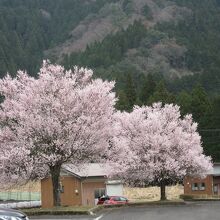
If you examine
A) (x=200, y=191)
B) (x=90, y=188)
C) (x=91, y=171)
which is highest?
(x=91, y=171)

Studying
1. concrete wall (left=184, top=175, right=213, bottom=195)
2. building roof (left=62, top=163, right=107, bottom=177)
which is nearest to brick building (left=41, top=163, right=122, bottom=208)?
building roof (left=62, top=163, right=107, bottom=177)

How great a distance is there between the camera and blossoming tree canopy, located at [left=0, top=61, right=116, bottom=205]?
32.8 metres

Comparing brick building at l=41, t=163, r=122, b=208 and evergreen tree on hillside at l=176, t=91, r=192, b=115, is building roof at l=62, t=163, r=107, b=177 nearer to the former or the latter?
brick building at l=41, t=163, r=122, b=208

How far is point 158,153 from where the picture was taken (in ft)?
148

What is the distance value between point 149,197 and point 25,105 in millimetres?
26577

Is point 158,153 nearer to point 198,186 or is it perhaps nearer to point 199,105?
point 198,186

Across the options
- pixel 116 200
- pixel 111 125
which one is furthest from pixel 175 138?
pixel 111 125

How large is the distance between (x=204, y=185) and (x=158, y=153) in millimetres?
21571

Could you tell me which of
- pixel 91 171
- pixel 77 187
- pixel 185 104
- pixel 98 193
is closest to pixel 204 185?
pixel 98 193

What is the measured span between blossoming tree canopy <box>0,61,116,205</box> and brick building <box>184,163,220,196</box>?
3154 cm

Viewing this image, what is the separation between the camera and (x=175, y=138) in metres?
45.6

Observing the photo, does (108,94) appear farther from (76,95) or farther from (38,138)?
(38,138)

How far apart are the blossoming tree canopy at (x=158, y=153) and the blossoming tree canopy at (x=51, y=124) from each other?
919 cm

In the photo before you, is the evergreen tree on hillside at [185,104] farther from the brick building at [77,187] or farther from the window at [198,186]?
the brick building at [77,187]
